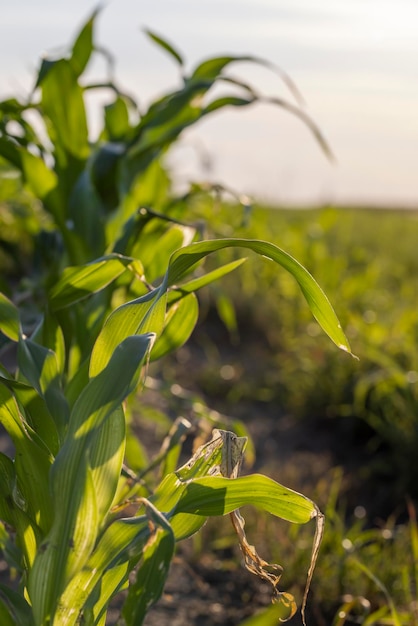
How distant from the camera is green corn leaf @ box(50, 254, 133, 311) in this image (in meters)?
1.27

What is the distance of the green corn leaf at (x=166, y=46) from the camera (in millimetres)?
1922

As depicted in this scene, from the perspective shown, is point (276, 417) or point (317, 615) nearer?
point (317, 615)

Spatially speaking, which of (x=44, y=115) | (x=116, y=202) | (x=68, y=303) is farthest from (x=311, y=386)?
(x=68, y=303)

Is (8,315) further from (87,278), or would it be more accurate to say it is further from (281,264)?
(281,264)

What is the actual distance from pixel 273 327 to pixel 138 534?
314 cm

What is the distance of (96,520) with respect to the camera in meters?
0.90

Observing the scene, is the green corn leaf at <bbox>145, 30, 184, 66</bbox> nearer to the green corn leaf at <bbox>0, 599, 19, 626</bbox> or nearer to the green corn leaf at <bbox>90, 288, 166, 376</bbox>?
the green corn leaf at <bbox>90, 288, 166, 376</bbox>

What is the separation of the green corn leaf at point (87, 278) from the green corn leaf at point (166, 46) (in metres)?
0.80

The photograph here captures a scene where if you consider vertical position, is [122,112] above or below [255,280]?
above

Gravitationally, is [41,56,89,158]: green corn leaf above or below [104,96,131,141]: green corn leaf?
above

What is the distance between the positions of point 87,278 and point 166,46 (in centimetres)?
85

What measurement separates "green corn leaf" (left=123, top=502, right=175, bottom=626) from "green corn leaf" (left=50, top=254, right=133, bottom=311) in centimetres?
48

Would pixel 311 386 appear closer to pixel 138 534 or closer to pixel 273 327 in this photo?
pixel 273 327

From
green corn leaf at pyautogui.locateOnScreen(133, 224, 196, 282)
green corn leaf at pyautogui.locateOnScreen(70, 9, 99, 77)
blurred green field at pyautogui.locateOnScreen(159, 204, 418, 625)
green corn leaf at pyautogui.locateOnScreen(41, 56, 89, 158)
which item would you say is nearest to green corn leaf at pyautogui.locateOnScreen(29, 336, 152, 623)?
blurred green field at pyautogui.locateOnScreen(159, 204, 418, 625)
